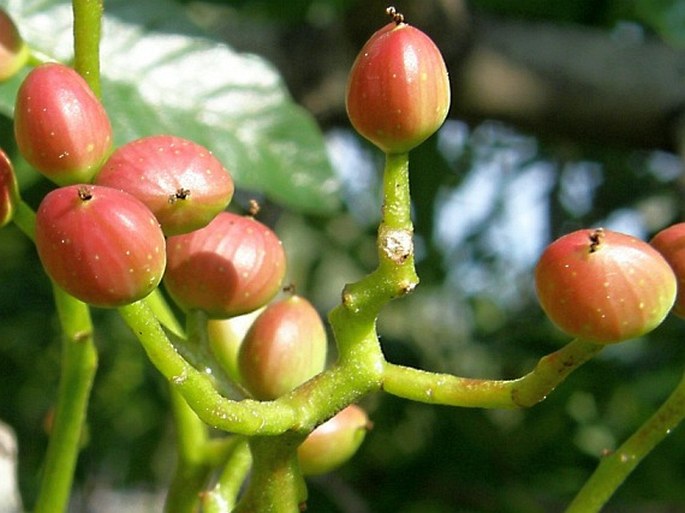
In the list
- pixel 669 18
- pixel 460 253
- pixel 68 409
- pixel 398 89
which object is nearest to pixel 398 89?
pixel 398 89

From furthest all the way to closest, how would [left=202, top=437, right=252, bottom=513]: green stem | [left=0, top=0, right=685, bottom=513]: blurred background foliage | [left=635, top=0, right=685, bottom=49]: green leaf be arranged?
[left=0, top=0, right=685, bottom=513]: blurred background foliage, [left=635, top=0, right=685, bottom=49]: green leaf, [left=202, top=437, right=252, bottom=513]: green stem

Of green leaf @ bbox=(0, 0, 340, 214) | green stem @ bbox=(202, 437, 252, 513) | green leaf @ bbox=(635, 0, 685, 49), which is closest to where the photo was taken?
green stem @ bbox=(202, 437, 252, 513)

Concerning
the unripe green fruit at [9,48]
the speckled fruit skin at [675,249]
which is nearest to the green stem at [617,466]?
the speckled fruit skin at [675,249]

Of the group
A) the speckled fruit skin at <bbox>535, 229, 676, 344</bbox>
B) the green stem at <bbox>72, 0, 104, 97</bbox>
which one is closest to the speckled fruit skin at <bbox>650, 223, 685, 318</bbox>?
the speckled fruit skin at <bbox>535, 229, 676, 344</bbox>

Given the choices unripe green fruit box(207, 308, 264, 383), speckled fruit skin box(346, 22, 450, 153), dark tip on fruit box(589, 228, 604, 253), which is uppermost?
speckled fruit skin box(346, 22, 450, 153)

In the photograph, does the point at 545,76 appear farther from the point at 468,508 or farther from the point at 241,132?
the point at 241,132

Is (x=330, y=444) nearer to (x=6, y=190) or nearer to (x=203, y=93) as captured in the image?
(x=6, y=190)

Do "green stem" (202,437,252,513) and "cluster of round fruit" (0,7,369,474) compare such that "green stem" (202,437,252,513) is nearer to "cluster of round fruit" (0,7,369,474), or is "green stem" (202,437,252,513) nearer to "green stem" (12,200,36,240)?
"cluster of round fruit" (0,7,369,474)
